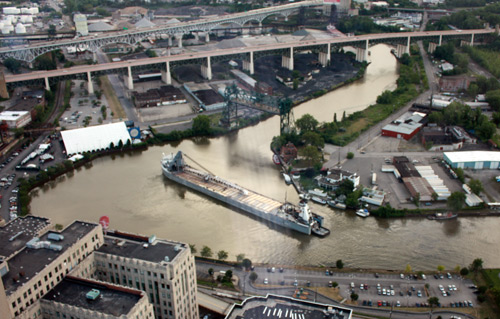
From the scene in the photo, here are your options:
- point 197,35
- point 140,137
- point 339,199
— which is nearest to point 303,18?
point 197,35

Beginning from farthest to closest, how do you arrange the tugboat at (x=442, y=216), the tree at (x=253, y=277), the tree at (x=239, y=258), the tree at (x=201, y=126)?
the tree at (x=201, y=126) < the tugboat at (x=442, y=216) < the tree at (x=239, y=258) < the tree at (x=253, y=277)

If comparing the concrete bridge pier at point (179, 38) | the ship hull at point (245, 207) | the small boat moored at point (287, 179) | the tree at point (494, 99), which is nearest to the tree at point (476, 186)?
the ship hull at point (245, 207)

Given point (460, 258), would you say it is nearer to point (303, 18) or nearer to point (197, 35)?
point (197, 35)

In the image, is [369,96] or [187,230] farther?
[369,96]

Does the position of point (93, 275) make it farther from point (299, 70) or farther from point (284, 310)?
point (299, 70)

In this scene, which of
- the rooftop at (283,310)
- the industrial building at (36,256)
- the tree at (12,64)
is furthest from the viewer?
the tree at (12,64)

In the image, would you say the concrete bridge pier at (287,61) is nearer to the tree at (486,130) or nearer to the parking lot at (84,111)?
the parking lot at (84,111)

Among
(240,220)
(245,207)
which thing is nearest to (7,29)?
(245,207)
